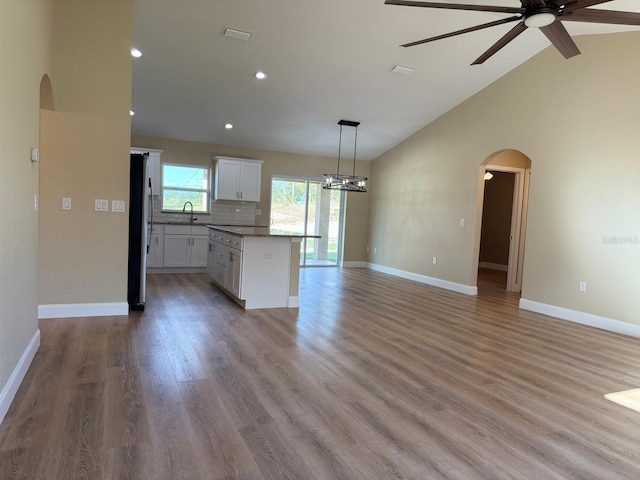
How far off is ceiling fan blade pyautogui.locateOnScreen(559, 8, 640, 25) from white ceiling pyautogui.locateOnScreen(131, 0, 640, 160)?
1775 mm

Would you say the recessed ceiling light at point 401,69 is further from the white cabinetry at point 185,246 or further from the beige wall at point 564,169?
the white cabinetry at point 185,246

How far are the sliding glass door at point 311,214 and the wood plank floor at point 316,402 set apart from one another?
4588mm

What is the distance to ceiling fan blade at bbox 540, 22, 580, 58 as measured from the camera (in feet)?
9.09

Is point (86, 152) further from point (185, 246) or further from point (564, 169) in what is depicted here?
point (564, 169)

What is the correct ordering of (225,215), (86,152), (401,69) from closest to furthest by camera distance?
(86,152), (401,69), (225,215)

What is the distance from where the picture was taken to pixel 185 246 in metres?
7.29

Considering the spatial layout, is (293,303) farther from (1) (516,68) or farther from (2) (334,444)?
(1) (516,68)

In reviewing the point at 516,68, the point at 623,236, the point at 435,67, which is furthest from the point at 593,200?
the point at 435,67

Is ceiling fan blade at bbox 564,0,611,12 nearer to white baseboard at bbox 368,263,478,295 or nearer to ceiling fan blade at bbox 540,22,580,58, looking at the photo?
ceiling fan blade at bbox 540,22,580,58

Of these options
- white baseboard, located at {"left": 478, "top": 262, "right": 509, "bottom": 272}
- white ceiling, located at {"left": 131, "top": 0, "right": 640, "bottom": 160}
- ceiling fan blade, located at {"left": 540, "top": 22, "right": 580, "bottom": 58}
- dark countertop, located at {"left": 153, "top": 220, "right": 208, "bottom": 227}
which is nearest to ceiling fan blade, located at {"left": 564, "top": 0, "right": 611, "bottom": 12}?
ceiling fan blade, located at {"left": 540, "top": 22, "right": 580, "bottom": 58}

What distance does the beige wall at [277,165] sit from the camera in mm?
7621

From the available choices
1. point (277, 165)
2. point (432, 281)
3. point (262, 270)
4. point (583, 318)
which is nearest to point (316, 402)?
point (262, 270)

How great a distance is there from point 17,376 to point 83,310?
174 centimetres

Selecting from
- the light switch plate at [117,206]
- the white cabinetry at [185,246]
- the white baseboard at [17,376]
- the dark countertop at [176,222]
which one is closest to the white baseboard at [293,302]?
the light switch plate at [117,206]
